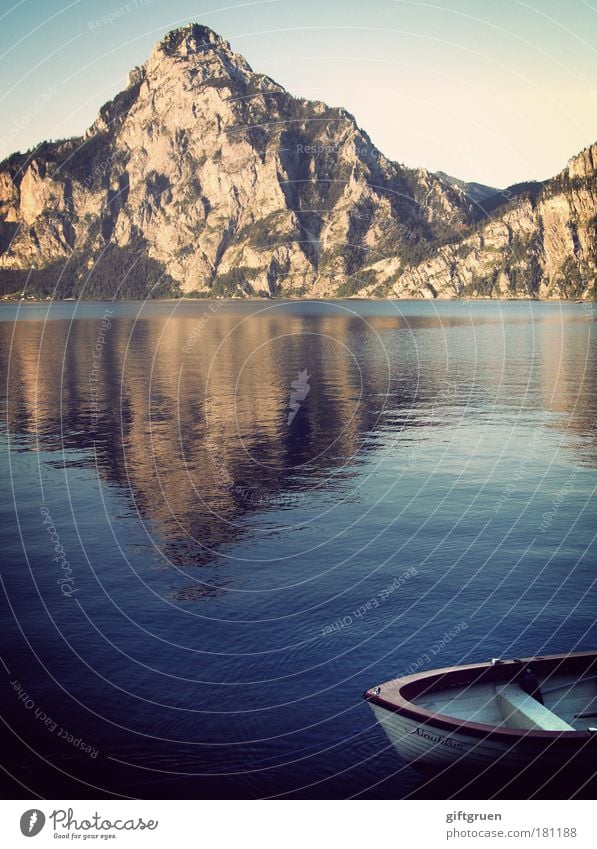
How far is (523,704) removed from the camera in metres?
36.0

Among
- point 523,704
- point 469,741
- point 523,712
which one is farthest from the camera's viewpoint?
point 523,704

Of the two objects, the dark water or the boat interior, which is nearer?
the boat interior

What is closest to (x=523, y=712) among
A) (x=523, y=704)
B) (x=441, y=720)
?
(x=523, y=704)

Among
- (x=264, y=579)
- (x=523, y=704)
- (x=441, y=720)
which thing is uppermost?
(x=264, y=579)

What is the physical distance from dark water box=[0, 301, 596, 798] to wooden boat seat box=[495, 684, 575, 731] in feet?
13.0

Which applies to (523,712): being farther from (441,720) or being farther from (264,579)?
(264,579)

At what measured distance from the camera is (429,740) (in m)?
34.4

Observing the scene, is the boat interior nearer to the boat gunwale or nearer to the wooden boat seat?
the wooden boat seat

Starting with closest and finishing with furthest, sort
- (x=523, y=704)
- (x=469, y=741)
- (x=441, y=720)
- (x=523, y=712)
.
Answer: (x=441, y=720), (x=469, y=741), (x=523, y=712), (x=523, y=704)

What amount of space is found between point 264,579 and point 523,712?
25.4m

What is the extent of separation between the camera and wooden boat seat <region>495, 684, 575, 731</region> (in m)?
35.0

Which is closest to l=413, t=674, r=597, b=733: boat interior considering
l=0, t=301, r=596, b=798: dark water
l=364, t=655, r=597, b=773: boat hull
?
l=364, t=655, r=597, b=773: boat hull
